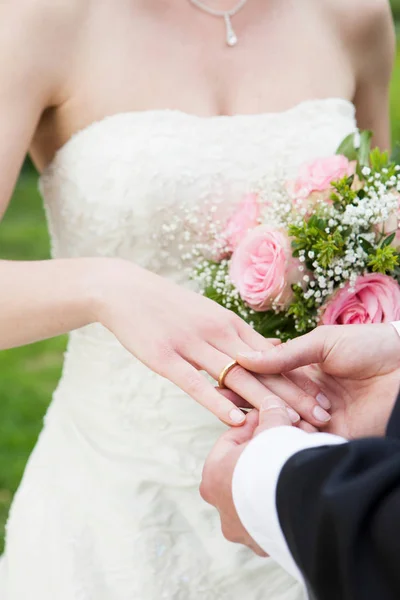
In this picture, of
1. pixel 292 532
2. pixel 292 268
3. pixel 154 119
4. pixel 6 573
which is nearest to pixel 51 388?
pixel 6 573

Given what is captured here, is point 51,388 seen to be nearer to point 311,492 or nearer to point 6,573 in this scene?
point 6,573

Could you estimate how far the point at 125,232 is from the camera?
7.30 ft

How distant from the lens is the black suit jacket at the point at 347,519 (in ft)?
→ 3.99

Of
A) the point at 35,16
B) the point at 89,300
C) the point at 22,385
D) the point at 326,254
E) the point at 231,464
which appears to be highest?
the point at 35,16

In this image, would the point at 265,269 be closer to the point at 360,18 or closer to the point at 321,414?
the point at 321,414

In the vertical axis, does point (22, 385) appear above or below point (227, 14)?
below

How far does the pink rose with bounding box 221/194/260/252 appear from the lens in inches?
81.0

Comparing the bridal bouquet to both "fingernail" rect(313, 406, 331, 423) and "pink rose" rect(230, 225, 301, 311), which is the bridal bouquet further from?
"fingernail" rect(313, 406, 331, 423)

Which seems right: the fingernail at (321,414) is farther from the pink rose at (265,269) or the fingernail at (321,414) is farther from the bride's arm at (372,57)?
the bride's arm at (372,57)

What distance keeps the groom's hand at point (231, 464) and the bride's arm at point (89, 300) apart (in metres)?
0.03

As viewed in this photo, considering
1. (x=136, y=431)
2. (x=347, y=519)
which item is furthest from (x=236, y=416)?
(x=136, y=431)

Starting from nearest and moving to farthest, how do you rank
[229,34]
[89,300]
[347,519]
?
[347,519] < [89,300] < [229,34]

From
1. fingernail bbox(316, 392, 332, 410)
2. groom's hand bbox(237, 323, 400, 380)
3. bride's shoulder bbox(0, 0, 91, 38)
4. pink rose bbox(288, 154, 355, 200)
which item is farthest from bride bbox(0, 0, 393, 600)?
fingernail bbox(316, 392, 332, 410)

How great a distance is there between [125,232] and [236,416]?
737 mm
